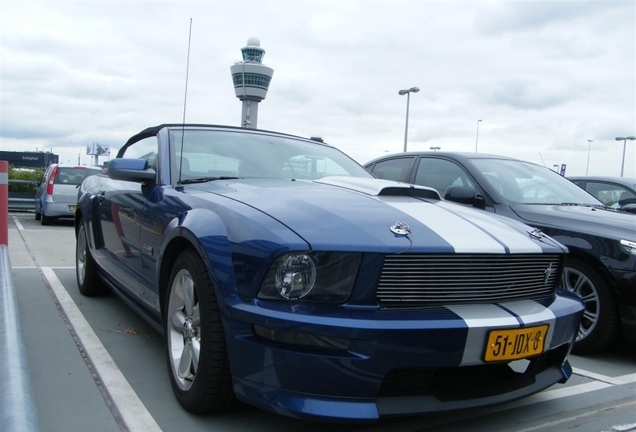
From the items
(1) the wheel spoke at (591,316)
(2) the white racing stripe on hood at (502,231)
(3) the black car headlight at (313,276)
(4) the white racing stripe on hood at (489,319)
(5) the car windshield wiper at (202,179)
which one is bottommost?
(1) the wheel spoke at (591,316)

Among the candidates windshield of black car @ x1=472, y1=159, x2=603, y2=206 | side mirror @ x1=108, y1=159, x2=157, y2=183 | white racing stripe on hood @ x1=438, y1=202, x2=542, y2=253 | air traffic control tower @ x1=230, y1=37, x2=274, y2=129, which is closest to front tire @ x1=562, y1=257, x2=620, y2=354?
windshield of black car @ x1=472, y1=159, x2=603, y2=206

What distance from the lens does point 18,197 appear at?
563 inches

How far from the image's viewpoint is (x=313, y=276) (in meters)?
2.10

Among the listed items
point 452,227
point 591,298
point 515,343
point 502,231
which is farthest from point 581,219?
point 515,343

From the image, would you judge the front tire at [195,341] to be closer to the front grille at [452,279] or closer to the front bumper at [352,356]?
the front bumper at [352,356]

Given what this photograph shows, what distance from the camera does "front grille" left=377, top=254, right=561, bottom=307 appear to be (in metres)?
2.14

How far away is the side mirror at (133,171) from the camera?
3.32 m

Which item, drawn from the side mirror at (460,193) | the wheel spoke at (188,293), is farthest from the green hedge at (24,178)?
the wheel spoke at (188,293)

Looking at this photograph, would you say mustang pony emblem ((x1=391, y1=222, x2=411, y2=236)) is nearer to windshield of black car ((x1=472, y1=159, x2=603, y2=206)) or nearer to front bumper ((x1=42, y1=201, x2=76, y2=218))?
windshield of black car ((x1=472, y1=159, x2=603, y2=206))

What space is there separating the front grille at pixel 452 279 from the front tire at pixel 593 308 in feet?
5.29

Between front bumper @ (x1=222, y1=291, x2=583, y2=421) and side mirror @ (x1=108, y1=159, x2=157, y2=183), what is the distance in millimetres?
1427

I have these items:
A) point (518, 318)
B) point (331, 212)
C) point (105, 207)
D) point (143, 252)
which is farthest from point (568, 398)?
point (105, 207)

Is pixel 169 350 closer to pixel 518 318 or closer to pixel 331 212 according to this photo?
pixel 331 212

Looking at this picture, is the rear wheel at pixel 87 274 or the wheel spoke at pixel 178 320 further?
the rear wheel at pixel 87 274
